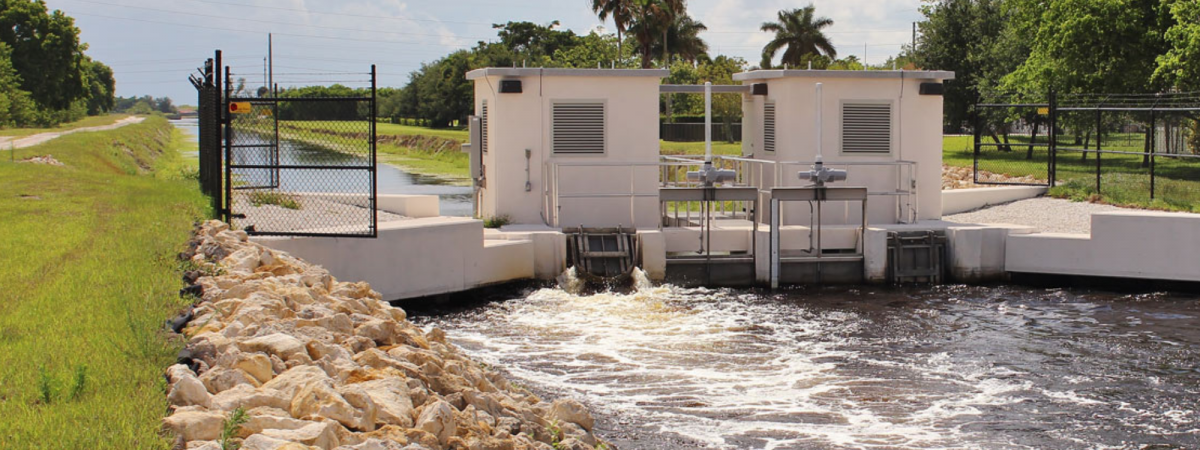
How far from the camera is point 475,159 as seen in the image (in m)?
22.6

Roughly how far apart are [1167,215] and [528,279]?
10.2 metres

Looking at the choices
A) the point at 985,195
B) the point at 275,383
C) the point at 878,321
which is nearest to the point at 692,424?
the point at 275,383

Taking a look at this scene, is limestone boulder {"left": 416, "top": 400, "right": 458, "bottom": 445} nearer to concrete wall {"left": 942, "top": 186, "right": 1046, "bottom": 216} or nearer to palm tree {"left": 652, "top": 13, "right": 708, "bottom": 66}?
concrete wall {"left": 942, "top": 186, "right": 1046, "bottom": 216}

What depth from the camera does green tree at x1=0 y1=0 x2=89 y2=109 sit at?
77.4 m

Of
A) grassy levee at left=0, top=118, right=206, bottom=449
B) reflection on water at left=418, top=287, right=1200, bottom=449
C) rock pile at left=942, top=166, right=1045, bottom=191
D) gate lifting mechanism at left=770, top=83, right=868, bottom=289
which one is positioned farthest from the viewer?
rock pile at left=942, top=166, right=1045, bottom=191

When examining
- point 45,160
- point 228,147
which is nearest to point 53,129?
point 45,160

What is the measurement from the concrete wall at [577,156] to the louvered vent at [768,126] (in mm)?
2373

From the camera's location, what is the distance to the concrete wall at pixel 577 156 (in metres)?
21.5

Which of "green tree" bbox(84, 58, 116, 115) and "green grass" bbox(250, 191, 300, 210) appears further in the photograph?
"green tree" bbox(84, 58, 116, 115)

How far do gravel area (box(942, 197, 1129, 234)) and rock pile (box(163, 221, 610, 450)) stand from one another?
14641mm

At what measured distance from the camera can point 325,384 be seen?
7.48 meters

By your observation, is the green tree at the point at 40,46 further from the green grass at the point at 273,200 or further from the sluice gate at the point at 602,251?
the sluice gate at the point at 602,251

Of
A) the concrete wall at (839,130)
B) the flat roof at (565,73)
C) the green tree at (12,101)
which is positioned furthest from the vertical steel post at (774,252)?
the green tree at (12,101)

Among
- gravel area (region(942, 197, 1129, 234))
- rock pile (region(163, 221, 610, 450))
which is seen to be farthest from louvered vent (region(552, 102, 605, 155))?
rock pile (region(163, 221, 610, 450))
